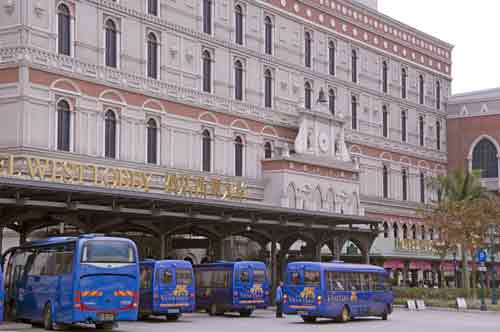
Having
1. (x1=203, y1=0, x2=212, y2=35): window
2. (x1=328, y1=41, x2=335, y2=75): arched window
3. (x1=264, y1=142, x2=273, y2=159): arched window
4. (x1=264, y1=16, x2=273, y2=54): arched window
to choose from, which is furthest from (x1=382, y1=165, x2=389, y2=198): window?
(x1=203, y1=0, x2=212, y2=35): window

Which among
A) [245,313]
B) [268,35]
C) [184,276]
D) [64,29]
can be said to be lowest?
[245,313]

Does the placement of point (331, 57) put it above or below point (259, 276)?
above

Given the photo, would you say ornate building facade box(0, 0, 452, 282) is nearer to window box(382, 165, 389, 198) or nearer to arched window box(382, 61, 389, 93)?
window box(382, 165, 389, 198)

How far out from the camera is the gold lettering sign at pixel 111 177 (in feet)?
144

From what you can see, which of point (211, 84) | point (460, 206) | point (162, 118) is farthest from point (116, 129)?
point (460, 206)

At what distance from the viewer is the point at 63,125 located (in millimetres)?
48656

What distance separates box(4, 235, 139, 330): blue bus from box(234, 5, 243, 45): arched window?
34049 millimetres

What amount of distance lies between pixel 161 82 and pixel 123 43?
357cm

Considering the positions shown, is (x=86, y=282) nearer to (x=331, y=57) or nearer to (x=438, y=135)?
(x=331, y=57)

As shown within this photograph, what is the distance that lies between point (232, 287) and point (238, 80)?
80.8 ft

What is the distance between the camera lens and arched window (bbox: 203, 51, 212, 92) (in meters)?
59.5

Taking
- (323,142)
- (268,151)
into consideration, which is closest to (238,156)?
(268,151)

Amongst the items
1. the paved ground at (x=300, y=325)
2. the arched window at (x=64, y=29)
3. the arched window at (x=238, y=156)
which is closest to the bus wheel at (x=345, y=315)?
the paved ground at (x=300, y=325)

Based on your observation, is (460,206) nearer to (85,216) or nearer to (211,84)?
(211,84)
